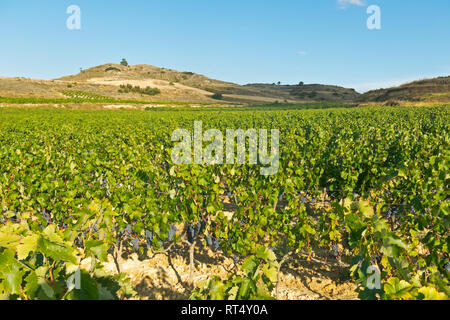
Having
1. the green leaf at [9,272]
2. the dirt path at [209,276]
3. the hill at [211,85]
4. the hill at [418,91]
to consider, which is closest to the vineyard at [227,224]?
the green leaf at [9,272]

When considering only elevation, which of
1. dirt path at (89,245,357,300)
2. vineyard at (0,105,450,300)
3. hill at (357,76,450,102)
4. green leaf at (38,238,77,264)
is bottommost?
dirt path at (89,245,357,300)

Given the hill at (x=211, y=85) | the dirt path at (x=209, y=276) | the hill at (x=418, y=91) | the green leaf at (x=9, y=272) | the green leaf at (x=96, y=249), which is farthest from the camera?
the hill at (x=211, y=85)

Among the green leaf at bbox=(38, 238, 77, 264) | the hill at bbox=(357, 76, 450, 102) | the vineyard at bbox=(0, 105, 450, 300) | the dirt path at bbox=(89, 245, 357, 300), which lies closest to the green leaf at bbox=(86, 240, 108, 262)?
the vineyard at bbox=(0, 105, 450, 300)

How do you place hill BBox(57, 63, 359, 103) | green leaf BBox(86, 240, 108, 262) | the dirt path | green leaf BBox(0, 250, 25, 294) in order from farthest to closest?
hill BBox(57, 63, 359, 103) < the dirt path < green leaf BBox(86, 240, 108, 262) < green leaf BBox(0, 250, 25, 294)

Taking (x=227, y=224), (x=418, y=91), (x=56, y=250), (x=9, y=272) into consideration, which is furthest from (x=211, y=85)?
(x=9, y=272)

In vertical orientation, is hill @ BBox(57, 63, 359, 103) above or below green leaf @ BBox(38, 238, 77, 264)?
above

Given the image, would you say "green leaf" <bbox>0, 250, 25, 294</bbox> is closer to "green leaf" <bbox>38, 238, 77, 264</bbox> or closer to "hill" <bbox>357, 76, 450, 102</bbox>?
"green leaf" <bbox>38, 238, 77, 264</bbox>

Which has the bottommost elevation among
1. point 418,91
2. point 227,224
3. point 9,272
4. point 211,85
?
point 227,224

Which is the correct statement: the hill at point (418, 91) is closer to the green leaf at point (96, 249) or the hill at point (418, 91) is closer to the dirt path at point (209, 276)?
the dirt path at point (209, 276)

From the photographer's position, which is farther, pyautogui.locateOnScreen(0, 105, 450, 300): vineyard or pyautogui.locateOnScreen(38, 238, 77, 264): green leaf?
pyautogui.locateOnScreen(0, 105, 450, 300): vineyard

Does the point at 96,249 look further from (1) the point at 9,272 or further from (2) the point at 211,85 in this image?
(2) the point at 211,85

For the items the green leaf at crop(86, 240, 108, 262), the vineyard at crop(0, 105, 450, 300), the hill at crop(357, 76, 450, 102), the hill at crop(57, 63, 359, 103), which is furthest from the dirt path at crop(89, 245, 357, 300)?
the hill at crop(57, 63, 359, 103)

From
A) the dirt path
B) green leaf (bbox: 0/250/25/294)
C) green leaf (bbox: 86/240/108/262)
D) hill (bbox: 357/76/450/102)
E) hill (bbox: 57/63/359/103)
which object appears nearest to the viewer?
green leaf (bbox: 0/250/25/294)
